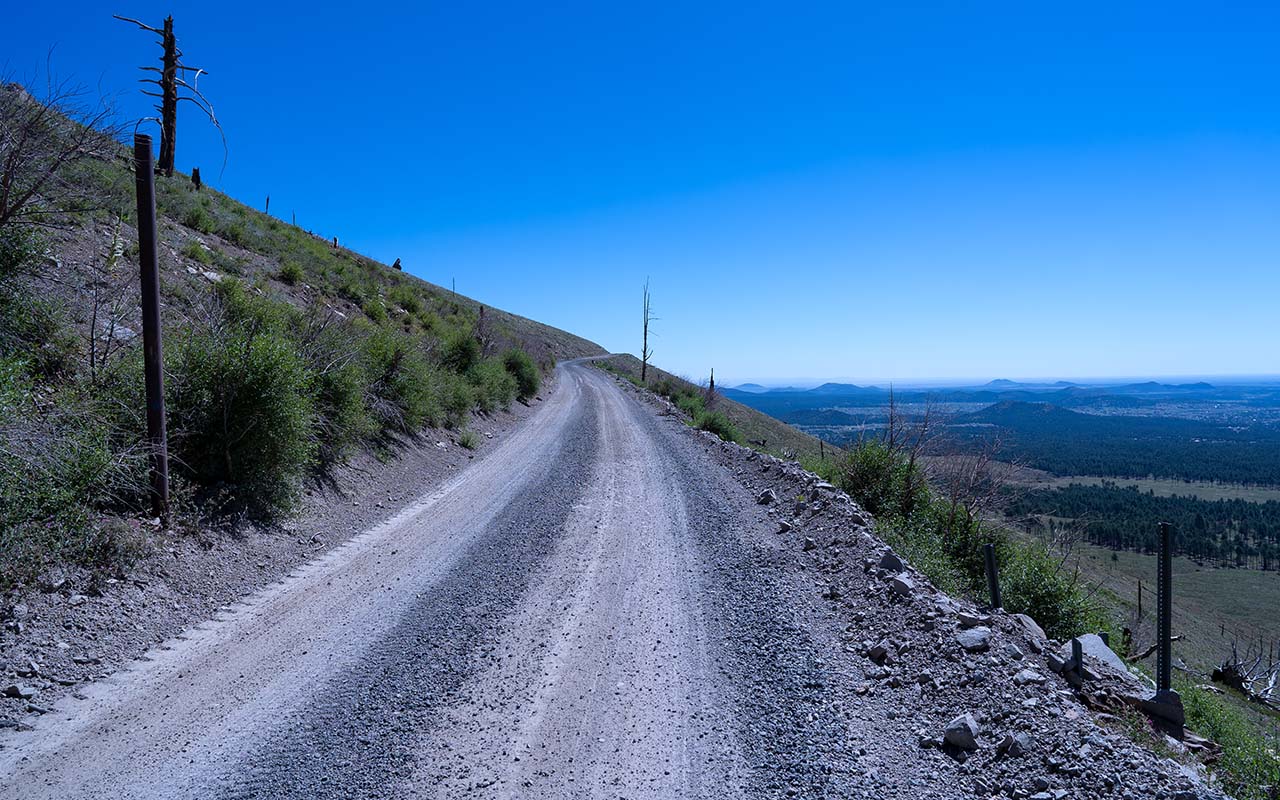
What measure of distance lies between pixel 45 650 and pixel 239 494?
3.36 metres

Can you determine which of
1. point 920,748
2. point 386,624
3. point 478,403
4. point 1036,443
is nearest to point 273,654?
point 386,624

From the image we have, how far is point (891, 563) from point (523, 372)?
904 inches

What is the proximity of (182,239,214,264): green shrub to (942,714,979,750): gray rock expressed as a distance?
59.4ft

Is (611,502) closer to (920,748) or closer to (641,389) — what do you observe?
(920,748)

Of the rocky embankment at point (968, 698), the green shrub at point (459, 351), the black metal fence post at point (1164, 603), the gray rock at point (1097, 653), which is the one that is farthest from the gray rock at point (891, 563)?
the green shrub at point (459, 351)

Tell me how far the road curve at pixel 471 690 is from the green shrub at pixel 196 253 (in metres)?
11.3

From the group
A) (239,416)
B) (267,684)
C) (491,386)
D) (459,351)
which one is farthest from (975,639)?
(459,351)

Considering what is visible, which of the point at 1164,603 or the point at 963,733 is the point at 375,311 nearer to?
the point at 963,733

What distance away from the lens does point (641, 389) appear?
1591 inches

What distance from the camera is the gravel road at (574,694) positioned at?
350cm

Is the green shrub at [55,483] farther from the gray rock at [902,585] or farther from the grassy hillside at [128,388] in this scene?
the gray rock at [902,585]

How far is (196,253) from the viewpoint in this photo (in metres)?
15.1

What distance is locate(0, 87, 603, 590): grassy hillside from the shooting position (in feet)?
18.0

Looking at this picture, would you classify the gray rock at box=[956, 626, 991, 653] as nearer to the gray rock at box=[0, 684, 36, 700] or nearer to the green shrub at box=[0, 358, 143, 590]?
→ the gray rock at box=[0, 684, 36, 700]
